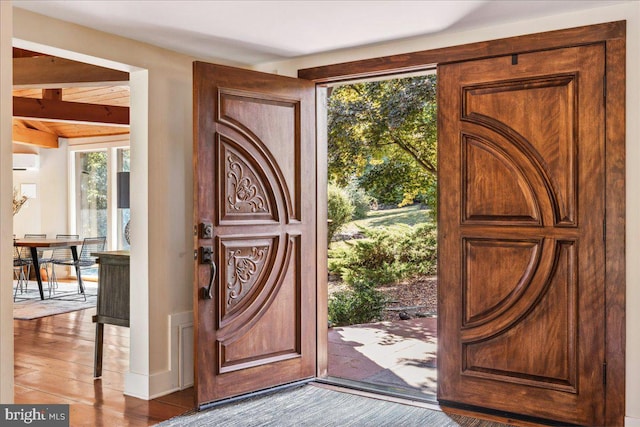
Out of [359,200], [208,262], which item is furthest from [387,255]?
[208,262]

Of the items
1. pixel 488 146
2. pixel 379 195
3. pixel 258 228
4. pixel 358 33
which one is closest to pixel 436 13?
pixel 358 33

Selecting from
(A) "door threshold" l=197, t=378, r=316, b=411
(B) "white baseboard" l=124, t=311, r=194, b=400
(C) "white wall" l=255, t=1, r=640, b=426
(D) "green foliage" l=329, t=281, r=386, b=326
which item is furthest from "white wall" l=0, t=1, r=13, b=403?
(D) "green foliage" l=329, t=281, r=386, b=326

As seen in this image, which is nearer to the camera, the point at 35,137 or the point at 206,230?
the point at 206,230

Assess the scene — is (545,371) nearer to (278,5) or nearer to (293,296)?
(293,296)

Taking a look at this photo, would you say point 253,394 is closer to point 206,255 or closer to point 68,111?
point 206,255

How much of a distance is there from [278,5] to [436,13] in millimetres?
889

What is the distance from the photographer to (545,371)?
10.6 ft

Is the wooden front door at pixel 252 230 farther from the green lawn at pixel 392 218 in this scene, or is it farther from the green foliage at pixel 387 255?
the green lawn at pixel 392 218

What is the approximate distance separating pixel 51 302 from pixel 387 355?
4948 mm

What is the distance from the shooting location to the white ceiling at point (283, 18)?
2963mm

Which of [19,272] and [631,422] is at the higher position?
[19,272]

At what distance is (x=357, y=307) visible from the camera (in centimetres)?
774

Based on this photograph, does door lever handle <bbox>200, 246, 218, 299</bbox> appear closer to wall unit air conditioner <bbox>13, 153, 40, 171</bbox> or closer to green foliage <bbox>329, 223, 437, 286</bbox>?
green foliage <bbox>329, 223, 437, 286</bbox>

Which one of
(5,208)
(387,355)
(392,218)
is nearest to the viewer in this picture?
(5,208)
